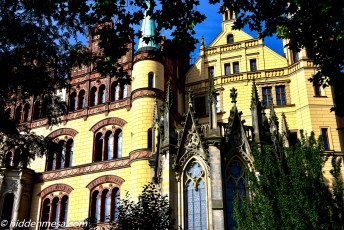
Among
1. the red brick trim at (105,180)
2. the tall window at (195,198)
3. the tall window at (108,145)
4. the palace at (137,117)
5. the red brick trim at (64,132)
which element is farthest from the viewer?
the red brick trim at (64,132)

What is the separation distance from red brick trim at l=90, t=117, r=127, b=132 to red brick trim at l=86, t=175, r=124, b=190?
3721 mm

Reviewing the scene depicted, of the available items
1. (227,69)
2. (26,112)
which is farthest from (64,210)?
(227,69)

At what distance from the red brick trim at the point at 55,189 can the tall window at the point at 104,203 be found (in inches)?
81.5

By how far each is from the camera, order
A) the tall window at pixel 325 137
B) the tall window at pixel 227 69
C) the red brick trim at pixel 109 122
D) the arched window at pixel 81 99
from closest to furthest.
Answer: the tall window at pixel 325 137 → the red brick trim at pixel 109 122 → the tall window at pixel 227 69 → the arched window at pixel 81 99

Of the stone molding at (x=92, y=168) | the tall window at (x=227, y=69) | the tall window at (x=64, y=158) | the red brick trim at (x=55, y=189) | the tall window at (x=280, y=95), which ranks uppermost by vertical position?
the tall window at (x=227, y=69)

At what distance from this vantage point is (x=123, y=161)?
2862cm

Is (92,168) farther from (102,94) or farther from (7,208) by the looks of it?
(7,208)

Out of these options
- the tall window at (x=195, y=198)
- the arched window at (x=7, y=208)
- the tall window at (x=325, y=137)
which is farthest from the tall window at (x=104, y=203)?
the tall window at (x=325, y=137)

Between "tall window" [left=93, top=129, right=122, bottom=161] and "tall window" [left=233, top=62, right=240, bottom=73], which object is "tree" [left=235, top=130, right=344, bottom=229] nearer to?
"tall window" [left=93, top=129, right=122, bottom=161]

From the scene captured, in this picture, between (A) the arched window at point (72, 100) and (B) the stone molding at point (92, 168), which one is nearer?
(B) the stone molding at point (92, 168)

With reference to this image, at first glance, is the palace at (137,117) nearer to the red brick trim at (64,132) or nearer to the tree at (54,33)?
the red brick trim at (64,132)

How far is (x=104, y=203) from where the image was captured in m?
28.6

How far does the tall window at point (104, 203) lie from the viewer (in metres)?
27.9

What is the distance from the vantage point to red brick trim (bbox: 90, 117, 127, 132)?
29892 millimetres
